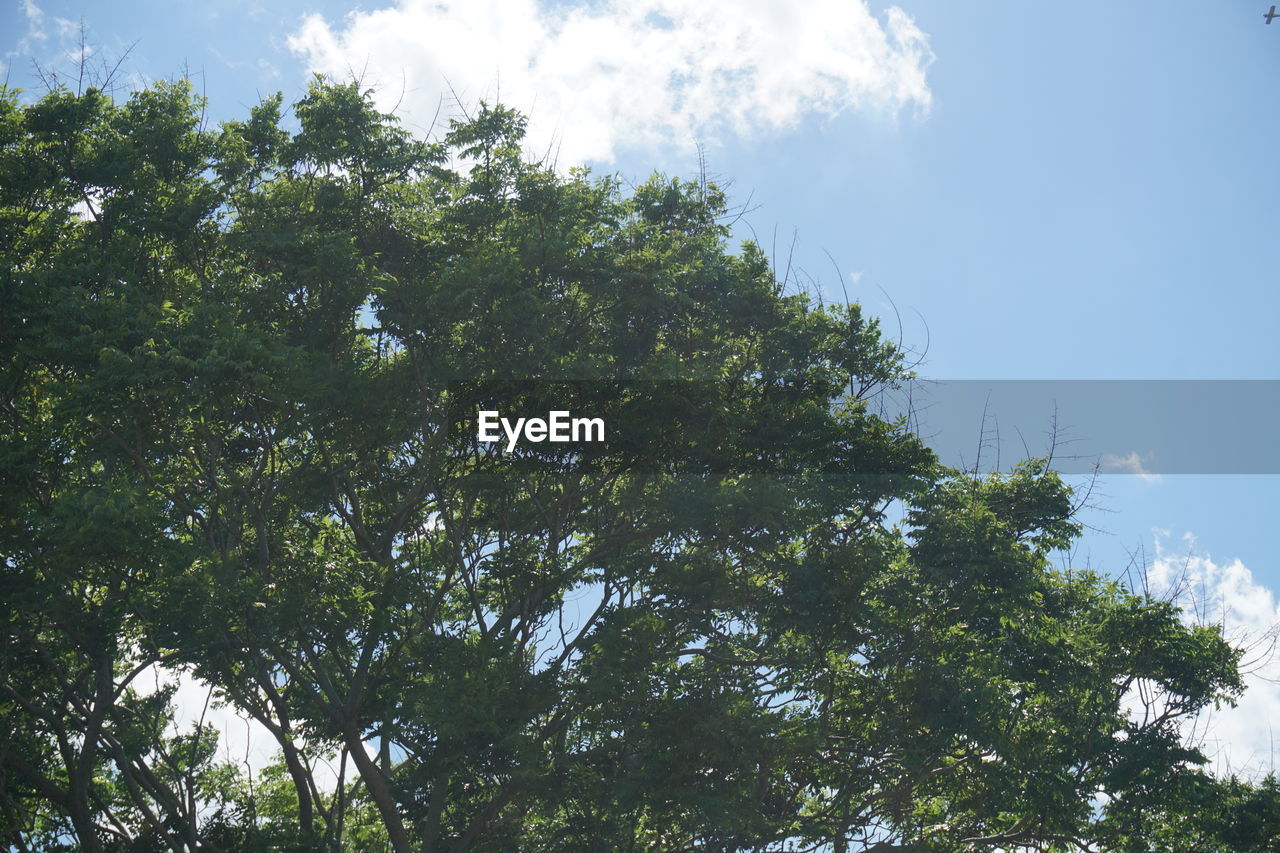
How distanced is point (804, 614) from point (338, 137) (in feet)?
25.9

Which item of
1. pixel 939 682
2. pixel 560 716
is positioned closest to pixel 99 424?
pixel 560 716

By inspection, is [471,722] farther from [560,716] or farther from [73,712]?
[73,712]

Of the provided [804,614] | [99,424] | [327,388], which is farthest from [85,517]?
[804,614]

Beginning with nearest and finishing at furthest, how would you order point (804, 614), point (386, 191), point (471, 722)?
point (471, 722)
point (804, 614)
point (386, 191)

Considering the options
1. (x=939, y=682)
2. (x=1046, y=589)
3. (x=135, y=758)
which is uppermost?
(x=1046, y=589)

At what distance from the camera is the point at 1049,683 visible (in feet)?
45.8

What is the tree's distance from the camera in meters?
11.8

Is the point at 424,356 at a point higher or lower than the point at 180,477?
higher

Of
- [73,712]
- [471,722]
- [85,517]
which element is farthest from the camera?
[73,712]

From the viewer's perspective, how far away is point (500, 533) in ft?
46.2

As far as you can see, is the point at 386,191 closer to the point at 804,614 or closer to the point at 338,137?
the point at 338,137

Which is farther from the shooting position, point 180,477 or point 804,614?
point 180,477

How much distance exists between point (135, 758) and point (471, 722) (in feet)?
16.6

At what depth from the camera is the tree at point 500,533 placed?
38.6ft
